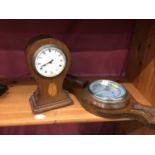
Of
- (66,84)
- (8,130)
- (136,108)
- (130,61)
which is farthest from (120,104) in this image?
(8,130)

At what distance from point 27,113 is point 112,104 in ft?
0.99

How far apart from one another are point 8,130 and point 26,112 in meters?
0.44

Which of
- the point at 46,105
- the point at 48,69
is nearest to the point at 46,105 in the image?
the point at 46,105

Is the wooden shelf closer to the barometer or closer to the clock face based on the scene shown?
the barometer

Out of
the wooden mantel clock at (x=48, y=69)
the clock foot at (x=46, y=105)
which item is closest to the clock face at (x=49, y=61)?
the wooden mantel clock at (x=48, y=69)

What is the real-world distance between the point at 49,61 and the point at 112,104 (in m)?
0.27

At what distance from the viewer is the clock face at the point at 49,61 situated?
824 millimetres

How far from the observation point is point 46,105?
0.90m

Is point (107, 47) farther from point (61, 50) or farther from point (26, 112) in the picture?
point (26, 112)

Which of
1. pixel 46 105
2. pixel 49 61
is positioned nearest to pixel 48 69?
pixel 49 61

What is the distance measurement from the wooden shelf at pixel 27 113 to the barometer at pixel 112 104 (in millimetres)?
26

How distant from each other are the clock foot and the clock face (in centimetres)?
11

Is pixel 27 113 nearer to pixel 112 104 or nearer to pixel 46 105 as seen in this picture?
pixel 46 105

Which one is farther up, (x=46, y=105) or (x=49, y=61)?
(x=49, y=61)
